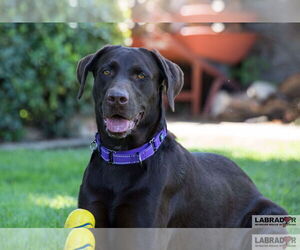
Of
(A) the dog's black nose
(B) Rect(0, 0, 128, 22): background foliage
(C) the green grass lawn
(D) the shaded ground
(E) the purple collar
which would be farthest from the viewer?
(D) the shaded ground

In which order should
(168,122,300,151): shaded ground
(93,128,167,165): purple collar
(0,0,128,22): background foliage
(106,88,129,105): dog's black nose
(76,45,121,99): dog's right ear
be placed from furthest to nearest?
(168,122,300,151): shaded ground, (0,0,128,22): background foliage, (76,45,121,99): dog's right ear, (93,128,167,165): purple collar, (106,88,129,105): dog's black nose

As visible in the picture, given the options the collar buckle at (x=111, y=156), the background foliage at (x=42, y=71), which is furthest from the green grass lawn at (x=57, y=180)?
the collar buckle at (x=111, y=156)

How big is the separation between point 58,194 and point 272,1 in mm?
2156

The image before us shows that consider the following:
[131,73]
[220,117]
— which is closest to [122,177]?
[131,73]

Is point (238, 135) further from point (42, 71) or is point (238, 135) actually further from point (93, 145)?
point (93, 145)

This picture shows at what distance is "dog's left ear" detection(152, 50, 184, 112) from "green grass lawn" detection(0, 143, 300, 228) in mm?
1118

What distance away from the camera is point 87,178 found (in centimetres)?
272

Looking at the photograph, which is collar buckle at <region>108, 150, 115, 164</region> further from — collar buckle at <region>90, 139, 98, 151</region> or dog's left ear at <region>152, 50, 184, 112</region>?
dog's left ear at <region>152, 50, 184, 112</region>

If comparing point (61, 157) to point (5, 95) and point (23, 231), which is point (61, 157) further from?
point (23, 231)

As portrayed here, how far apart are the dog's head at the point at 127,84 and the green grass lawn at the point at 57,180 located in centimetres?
99

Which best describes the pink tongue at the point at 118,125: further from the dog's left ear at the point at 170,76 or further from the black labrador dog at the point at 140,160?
the dog's left ear at the point at 170,76

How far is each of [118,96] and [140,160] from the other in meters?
0.35

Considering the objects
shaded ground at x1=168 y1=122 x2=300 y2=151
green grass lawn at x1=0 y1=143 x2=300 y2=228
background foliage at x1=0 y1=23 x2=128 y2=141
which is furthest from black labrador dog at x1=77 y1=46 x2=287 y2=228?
background foliage at x1=0 y1=23 x2=128 y2=141

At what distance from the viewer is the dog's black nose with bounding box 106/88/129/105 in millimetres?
2490
